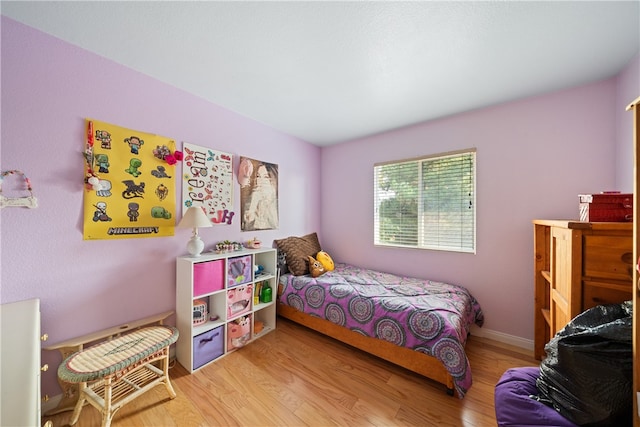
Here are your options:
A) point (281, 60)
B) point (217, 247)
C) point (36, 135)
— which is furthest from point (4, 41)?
point (217, 247)

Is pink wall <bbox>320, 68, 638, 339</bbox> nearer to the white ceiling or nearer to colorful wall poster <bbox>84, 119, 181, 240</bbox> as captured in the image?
the white ceiling

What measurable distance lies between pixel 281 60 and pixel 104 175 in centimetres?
155

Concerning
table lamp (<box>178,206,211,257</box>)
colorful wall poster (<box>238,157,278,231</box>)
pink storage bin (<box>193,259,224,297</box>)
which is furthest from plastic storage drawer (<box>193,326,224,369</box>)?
colorful wall poster (<box>238,157,278,231</box>)

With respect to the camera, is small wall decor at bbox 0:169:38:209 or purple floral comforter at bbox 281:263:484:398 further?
purple floral comforter at bbox 281:263:484:398

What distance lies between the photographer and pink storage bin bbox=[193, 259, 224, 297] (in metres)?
1.82

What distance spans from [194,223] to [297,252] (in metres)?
1.34

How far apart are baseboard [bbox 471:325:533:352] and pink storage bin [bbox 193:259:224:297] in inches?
104

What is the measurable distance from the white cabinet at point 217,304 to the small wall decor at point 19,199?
922mm

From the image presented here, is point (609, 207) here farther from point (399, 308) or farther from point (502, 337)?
point (502, 337)

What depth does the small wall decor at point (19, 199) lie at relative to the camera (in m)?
1.24

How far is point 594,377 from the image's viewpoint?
81 cm

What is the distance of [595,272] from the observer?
1132 mm

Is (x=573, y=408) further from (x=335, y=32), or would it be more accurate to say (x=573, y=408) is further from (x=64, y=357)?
(x=64, y=357)

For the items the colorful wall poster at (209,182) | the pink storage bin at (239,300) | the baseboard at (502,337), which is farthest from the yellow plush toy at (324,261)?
the baseboard at (502,337)
